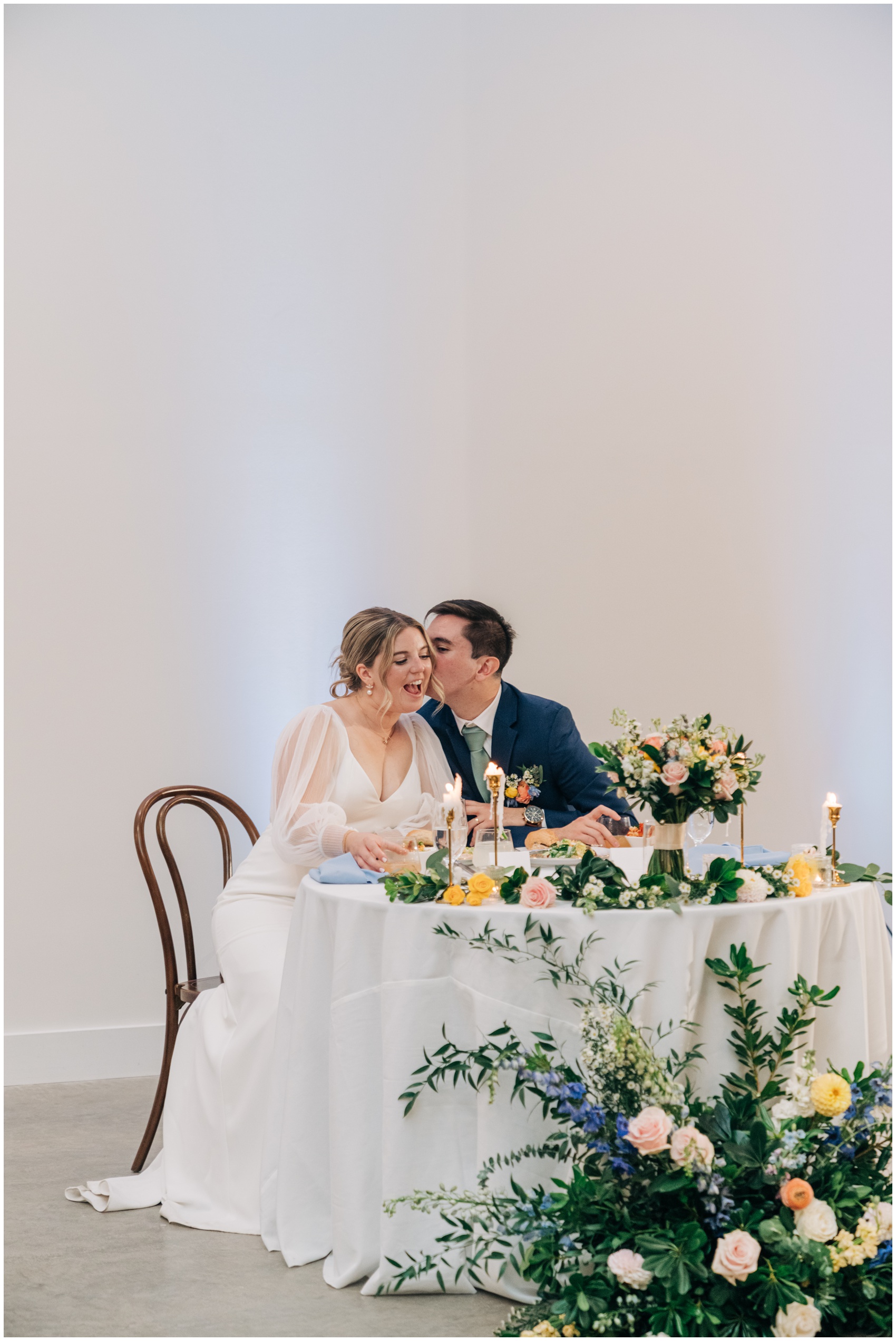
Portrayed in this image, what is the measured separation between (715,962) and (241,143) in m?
3.74

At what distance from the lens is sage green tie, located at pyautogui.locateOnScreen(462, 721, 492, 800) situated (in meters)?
4.02

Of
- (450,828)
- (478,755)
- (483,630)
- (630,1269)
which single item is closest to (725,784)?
(450,828)

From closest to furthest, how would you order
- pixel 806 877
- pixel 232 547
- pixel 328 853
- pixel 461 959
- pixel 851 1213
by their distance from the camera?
pixel 851 1213 < pixel 461 959 < pixel 806 877 < pixel 328 853 < pixel 232 547

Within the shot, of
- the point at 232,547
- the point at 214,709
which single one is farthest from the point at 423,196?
the point at 214,709

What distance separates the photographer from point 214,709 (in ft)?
14.8

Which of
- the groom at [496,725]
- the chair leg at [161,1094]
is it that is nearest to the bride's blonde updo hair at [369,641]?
the groom at [496,725]

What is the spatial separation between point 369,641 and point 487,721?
0.83m

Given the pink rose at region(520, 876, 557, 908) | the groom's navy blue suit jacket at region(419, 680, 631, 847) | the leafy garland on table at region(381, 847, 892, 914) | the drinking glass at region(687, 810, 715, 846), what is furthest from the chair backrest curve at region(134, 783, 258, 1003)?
the drinking glass at region(687, 810, 715, 846)

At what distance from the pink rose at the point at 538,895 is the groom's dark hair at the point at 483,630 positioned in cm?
180

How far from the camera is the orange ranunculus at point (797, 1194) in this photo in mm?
2115

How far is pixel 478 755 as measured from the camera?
13.3 feet

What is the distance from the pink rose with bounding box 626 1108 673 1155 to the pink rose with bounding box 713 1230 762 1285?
0.59 feet

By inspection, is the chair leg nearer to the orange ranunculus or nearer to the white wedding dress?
the white wedding dress

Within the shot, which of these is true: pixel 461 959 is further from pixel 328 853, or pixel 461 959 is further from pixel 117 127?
pixel 117 127
